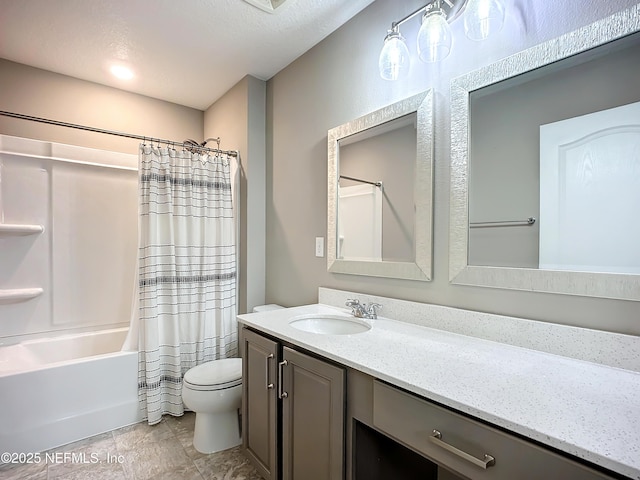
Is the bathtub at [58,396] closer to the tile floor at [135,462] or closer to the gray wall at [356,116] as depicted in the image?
the tile floor at [135,462]

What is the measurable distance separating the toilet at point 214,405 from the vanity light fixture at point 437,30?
1.87 metres

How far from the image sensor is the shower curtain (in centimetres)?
219

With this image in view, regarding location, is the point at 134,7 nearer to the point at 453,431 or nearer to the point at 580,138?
the point at 580,138

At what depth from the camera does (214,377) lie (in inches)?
75.1

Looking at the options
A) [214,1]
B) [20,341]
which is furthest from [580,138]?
[20,341]

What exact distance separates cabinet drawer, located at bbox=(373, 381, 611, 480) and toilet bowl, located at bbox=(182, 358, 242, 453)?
115 centimetres

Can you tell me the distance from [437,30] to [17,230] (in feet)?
9.39

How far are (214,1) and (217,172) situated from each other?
1092 mm

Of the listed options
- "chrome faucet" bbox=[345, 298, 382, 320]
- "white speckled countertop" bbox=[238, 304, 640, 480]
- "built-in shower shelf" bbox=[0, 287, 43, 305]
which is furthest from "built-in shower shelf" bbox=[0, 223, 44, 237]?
"chrome faucet" bbox=[345, 298, 382, 320]

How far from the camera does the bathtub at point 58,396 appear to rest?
1.81m

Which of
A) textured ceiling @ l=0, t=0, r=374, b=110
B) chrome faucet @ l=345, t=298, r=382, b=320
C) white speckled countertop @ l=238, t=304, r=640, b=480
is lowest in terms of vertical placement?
white speckled countertop @ l=238, t=304, r=640, b=480

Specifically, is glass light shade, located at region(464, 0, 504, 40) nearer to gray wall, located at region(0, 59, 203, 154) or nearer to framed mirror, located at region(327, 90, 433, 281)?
framed mirror, located at region(327, 90, 433, 281)

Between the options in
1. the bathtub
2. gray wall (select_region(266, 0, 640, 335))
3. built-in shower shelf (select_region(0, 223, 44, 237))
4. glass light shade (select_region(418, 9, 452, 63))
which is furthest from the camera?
built-in shower shelf (select_region(0, 223, 44, 237))

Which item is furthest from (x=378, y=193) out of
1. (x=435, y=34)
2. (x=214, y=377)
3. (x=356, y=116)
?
(x=214, y=377)
